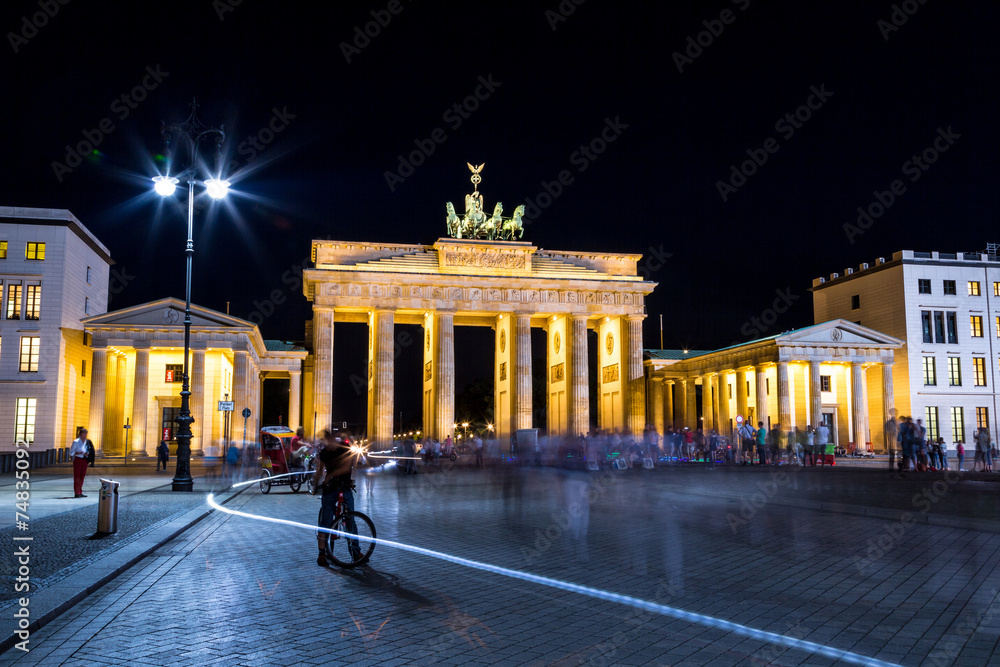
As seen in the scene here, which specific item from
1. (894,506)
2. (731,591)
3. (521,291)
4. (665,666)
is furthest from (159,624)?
(521,291)

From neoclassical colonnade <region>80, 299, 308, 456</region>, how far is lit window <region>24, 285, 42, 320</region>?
8.62 ft

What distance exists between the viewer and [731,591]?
8.12 meters

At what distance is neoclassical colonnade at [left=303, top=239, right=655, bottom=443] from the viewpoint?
196 feet

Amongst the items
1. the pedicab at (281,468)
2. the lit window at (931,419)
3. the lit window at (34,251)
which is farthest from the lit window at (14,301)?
the lit window at (931,419)

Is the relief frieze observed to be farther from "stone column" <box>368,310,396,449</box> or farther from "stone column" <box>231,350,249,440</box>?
"stone column" <box>231,350,249,440</box>

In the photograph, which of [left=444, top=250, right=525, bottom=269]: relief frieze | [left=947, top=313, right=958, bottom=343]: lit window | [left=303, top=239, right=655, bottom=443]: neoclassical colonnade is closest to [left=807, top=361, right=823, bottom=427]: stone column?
[left=947, top=313, right=958, bottom=343]: lit window

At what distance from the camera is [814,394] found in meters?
52.4

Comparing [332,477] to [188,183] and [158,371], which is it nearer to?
[188,183]

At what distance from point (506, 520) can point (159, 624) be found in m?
8.40

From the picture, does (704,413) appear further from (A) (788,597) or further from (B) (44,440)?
(A) (788,597)

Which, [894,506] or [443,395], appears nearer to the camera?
[894,506]

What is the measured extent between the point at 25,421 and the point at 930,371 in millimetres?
61263

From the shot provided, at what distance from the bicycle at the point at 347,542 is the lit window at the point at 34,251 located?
4459 centimetres

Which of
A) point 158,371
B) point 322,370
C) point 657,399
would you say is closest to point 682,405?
point 657,399
